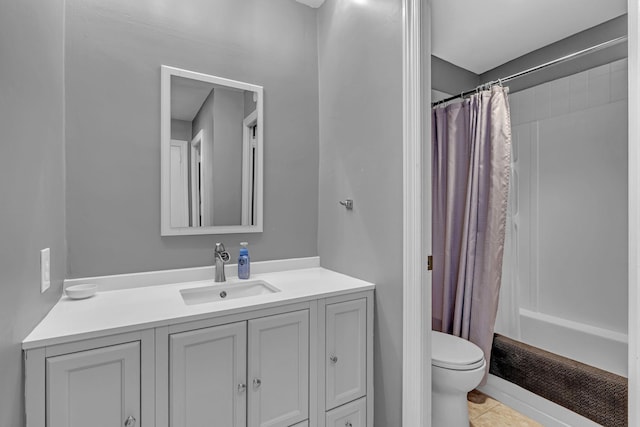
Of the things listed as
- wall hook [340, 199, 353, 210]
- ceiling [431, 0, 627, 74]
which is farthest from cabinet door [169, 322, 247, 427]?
ceiling [431, 0, 627, 74]

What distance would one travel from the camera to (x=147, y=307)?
1.25 meters

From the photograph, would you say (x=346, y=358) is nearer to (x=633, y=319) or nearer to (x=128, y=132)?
(x=633, y=319)

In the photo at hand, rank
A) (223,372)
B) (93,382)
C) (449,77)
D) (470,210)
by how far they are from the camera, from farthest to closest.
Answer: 1. (449,77)
2. (470,210)
3. (223,372)
4. (93,382)

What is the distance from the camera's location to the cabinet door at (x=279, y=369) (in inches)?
50.7

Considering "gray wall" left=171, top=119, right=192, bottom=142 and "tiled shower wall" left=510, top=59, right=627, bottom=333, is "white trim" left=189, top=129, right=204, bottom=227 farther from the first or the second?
"tiled shower wall" left=510, top=59, right=627, bottom=333

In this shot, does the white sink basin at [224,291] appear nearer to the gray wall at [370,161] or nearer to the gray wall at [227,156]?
the gray wall at [227,156]

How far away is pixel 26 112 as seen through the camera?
0.97 m

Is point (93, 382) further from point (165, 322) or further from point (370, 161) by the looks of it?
point (370, 161)

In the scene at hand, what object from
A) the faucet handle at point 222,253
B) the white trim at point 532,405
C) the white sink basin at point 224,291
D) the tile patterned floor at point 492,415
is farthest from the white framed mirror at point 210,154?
the white trim at point 532,405

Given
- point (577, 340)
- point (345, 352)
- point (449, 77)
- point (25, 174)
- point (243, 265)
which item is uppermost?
point (449, 77)

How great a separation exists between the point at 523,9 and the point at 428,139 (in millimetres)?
1361

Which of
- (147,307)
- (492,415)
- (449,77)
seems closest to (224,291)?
(147,307)

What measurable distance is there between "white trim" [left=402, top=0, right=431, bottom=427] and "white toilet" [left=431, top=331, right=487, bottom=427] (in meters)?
0.32

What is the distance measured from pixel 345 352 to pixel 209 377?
633 millimetres
